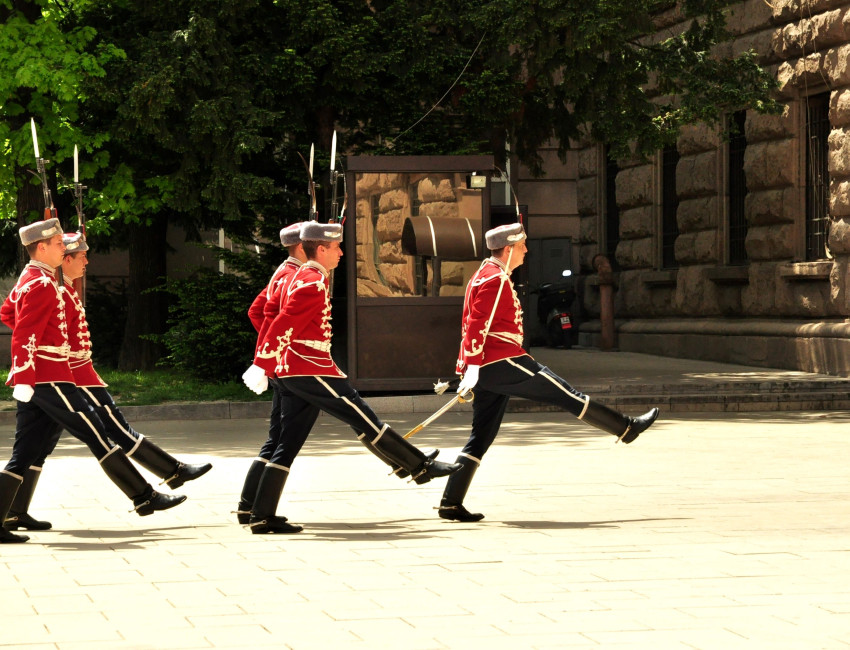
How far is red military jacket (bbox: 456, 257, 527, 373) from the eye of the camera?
869 cm

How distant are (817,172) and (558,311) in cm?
771

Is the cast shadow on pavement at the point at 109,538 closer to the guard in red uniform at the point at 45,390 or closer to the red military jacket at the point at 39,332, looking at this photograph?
the guard in red uniform at the point at 45,390

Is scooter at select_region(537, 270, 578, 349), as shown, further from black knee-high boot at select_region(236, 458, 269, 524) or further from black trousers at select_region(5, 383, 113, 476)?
black trousers at select_region(5, 383, 113, 476)

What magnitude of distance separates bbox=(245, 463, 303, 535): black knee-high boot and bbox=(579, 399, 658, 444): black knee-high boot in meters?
1.77

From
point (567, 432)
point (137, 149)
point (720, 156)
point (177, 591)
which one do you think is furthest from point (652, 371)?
point (177, 591)

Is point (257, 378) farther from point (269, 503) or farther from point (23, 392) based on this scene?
point (23, 392)

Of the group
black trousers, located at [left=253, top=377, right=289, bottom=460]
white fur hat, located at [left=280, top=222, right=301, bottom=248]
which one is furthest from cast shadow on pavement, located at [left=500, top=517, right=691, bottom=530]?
white fur hat, located at [left=280, top=222, right=301, bottom=248]

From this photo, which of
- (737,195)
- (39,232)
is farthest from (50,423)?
(737,195)

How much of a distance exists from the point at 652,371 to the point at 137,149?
7123mm

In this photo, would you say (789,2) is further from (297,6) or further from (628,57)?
(297,6)

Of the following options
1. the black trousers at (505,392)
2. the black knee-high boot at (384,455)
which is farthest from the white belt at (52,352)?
the black trousers at (505,392)

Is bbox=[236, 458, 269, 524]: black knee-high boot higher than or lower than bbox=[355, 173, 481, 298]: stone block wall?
lower

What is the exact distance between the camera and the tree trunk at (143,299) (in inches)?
873

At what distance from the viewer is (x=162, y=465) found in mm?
8695
